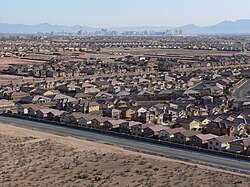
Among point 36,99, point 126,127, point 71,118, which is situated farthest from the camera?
point 36,99

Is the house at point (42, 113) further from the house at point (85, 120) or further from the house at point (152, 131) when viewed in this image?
the house at point (152, 131)

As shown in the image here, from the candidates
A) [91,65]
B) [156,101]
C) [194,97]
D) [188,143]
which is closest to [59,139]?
[188,143]

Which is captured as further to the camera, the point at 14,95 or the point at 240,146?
the point at 14,95

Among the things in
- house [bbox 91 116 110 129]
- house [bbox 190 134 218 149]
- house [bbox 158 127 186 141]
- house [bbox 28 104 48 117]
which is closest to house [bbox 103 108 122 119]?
house [bbox 91 116 110 129]

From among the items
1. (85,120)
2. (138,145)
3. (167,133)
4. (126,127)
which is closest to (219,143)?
(167,133)

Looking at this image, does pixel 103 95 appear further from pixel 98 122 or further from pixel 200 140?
pixel 200 140
